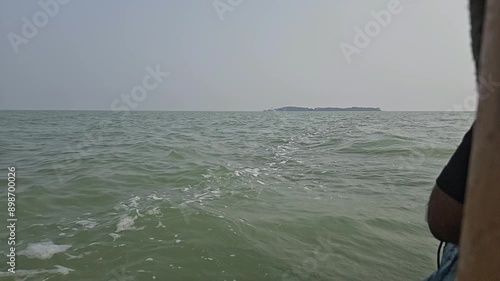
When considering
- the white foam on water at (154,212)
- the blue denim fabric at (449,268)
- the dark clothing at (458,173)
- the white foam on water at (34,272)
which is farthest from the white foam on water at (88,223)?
the dark clothing at (458,173)

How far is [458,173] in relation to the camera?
3.84 ft

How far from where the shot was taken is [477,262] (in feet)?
1.47

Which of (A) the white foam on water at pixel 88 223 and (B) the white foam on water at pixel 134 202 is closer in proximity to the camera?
(A) the white foam on water at pixel 88 223

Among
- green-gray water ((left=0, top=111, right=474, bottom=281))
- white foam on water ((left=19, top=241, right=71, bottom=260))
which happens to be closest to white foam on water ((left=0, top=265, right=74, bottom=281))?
green-gray water ((left=0, top=111, right=474, bottom=281))

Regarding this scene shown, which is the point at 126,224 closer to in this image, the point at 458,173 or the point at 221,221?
the point at 221,221

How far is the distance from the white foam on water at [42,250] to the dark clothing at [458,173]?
11.2ft

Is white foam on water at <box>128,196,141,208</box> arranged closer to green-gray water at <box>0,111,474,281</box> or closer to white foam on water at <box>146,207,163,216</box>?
green-gray water at <box>0,111,474,281</box>

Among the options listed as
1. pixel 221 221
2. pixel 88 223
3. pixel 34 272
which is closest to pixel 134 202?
pixel 88 223

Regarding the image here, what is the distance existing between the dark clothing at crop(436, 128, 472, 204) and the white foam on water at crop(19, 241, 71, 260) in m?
3.40

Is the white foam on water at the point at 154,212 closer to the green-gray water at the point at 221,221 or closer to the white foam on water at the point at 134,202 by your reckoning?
the green-gray water at the point at 221,221

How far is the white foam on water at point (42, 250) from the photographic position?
3312mm

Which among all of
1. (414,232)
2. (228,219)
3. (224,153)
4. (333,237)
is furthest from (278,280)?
(224,153)

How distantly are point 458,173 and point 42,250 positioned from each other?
11.9 ft

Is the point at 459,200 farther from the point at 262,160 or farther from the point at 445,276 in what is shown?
the point at 262,160
